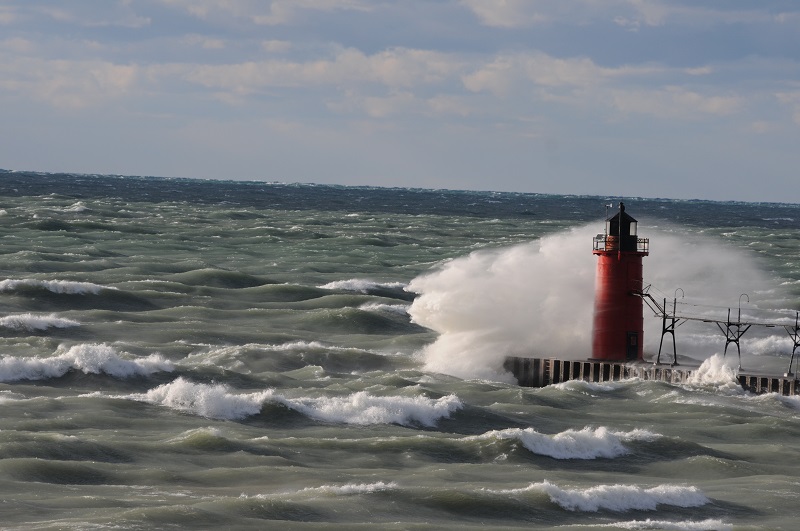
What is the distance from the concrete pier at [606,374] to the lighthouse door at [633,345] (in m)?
0.71

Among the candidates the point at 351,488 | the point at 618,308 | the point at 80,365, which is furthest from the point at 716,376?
the point at 351,488

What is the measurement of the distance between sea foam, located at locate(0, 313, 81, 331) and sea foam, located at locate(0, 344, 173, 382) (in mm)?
6516

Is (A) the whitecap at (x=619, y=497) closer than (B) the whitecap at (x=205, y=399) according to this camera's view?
Yes

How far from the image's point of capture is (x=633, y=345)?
3631 cm

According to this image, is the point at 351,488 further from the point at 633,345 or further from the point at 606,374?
the point at 633,345

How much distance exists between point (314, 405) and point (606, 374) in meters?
10.2

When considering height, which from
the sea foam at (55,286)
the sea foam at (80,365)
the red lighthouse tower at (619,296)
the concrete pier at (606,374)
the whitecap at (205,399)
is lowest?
the concrete pier at (606,374)

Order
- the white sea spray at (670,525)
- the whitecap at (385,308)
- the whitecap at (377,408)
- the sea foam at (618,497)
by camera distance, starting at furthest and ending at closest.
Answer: the whitecap at (385,308) → the whitecap at (377,408) → the sea foam at (618,497) → the white sea spray at (670,525)

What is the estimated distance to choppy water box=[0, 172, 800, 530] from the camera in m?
20.4

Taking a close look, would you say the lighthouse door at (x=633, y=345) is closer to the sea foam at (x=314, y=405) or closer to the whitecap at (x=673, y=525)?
the sea foam at (x=314, y=405)

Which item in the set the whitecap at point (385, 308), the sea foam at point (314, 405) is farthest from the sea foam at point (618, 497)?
the whitecap at point (385, 308)

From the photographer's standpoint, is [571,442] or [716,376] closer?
[571,442]

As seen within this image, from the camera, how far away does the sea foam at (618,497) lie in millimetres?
21000

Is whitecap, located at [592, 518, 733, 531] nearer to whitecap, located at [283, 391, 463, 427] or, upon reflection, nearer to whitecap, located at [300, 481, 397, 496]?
whitecap, located at [300, 481, 397, 496]
